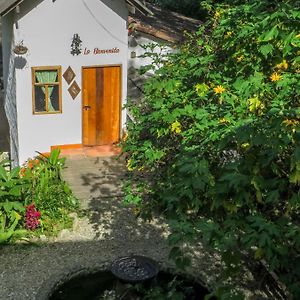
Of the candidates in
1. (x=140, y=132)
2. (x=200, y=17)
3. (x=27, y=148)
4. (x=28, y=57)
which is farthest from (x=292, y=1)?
(x=200, y=17)

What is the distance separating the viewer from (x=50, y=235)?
427 inches

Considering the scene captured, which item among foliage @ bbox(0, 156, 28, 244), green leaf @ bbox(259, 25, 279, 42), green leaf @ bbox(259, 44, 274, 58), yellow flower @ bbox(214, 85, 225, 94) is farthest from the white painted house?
green leaf @ bbox(259, 25, 279, 42)

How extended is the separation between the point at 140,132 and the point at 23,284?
377 centimetres

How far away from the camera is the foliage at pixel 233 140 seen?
5.03m

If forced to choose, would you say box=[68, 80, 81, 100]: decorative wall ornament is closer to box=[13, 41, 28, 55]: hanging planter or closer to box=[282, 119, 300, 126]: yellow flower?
box=[13, 41, 28, 55]: hanging planter

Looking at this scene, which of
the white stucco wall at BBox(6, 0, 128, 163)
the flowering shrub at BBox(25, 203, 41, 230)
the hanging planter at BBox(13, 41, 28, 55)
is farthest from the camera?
the white stucco wall at BBox(6, 0, 128, 163)

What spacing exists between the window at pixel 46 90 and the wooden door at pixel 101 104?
2.21ft

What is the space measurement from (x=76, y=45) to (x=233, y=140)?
861cm

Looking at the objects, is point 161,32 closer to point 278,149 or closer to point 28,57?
point 28,57

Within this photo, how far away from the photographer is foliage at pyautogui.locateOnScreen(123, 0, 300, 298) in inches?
198

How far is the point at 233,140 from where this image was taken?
5.49 metres

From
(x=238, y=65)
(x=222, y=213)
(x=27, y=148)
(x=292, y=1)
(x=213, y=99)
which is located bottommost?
(x=27, y=148)

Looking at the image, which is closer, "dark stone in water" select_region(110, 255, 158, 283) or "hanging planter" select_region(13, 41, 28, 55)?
"dark stone in water" select_region(110, 255, 158, 283)

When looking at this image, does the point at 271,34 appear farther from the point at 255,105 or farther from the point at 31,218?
the point at 31,218
